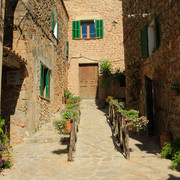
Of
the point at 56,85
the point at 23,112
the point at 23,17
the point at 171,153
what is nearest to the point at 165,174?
the point at 171,153

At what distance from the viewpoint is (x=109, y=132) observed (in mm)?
7000

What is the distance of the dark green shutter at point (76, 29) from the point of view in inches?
533

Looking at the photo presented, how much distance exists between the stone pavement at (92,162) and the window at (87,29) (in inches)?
348

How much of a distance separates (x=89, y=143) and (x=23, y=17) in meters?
4.78

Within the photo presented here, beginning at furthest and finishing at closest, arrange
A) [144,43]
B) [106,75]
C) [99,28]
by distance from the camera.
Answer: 1. [99,28]
2. [106,75]
3. [144,43]

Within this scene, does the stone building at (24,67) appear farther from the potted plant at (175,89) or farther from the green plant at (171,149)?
the green plant at (171,149)

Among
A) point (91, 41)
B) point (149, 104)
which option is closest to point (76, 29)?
point (91, 41)

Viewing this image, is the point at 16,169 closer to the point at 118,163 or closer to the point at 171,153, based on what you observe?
the point at 118,163

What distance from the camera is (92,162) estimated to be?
440cm

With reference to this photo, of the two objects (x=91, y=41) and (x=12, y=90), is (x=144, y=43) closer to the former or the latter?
(x=12, y=90)

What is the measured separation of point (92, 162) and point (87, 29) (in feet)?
36.8

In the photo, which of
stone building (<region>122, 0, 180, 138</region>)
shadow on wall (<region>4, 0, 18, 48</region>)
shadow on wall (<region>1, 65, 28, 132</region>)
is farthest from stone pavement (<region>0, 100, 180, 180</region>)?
shadow on wall (<region>4, 0, 18, 48</region>)

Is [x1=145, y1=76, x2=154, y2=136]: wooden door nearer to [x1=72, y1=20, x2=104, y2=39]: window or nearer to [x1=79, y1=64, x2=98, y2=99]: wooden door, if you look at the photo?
[x1=79, y1=64, x2=98, y2=99]: wooden door

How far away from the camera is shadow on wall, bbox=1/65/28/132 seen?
618 cm
